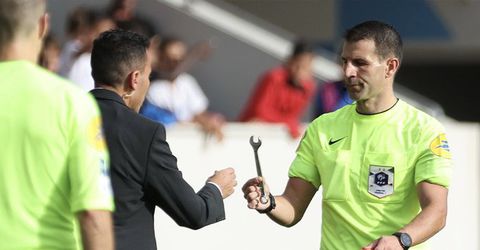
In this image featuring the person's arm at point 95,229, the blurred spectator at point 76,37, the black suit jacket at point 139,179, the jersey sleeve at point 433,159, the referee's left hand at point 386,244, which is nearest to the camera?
the person's arm at point 95,229

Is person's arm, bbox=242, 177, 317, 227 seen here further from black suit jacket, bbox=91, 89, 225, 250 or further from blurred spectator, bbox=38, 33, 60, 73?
blurred spectator, bbox=38, 33, 60, 73

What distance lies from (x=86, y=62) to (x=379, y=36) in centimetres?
412

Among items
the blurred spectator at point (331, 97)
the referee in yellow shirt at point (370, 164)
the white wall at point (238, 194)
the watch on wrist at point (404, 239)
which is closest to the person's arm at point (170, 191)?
the referee in yellow shirt at point (370, 164)

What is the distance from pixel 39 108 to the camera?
4.05 m

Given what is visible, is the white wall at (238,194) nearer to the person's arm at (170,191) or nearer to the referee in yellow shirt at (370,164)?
the referee in yellow shirt at (370,164)

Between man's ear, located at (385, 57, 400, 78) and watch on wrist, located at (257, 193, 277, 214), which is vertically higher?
man's ear, located at (385, 57, 400, 78)

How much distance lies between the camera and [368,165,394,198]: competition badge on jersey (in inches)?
228

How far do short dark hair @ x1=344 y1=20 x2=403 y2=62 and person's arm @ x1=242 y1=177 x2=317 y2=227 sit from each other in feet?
2.50

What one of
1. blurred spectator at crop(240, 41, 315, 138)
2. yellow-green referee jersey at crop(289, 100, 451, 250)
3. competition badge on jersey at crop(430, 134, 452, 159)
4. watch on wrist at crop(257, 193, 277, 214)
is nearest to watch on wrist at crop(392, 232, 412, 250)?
yellow-green referee jersey at crop(289, 100, 451, 250)

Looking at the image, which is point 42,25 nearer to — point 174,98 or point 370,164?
point 370,164

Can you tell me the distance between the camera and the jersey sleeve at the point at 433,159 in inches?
223

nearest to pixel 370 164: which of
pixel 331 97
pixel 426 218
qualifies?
pixel 426 218

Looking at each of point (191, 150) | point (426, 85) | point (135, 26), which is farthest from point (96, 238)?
point (426, 85)

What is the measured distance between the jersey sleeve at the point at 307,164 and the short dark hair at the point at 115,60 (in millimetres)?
1065
